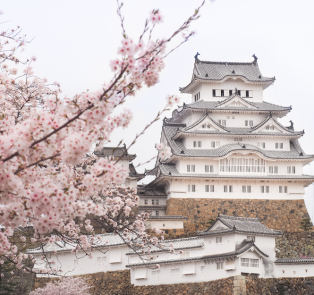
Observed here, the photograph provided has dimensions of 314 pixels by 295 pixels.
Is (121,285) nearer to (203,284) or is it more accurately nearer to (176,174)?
(203,284)

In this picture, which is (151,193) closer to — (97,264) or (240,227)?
(97,264)

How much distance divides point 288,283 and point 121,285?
8.84 metres

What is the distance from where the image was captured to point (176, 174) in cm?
3844

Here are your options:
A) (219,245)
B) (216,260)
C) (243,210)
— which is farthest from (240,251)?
(243,210)

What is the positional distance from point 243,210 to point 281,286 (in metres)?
14.1

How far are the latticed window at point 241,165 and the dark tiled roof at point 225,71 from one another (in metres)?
7.25

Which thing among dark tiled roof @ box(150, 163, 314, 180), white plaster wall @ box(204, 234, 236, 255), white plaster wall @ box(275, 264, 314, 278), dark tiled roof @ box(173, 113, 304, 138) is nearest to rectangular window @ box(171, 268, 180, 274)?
white plaster wall @ box(204, 234, 236, 255)

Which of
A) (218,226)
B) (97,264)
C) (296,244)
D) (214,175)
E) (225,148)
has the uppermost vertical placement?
(225,148)

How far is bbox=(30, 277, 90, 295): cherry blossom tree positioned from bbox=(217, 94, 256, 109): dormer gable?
19.7 meters

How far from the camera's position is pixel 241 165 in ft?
130

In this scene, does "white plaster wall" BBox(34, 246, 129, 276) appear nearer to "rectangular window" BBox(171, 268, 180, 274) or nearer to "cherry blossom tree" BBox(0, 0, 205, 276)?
"rectangular window" BBox(171, 268, 180, 274)

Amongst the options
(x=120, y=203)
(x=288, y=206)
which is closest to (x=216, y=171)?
(x=288, y=206)

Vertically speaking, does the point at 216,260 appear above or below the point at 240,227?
below

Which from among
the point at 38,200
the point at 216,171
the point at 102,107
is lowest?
the point at 38,200
